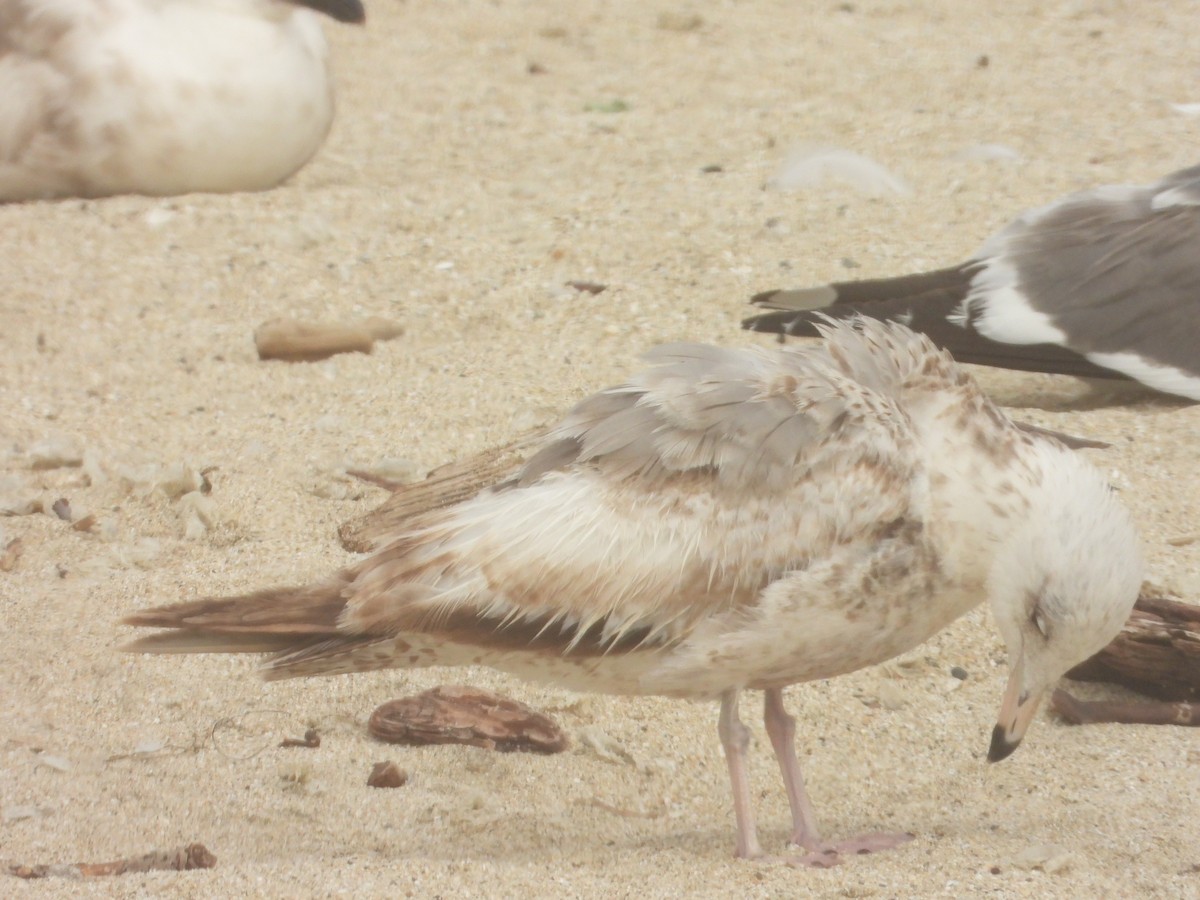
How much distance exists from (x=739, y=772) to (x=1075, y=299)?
103 inches

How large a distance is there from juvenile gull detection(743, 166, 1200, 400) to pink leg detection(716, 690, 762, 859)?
6.46ft

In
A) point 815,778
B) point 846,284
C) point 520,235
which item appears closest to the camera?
point 815,778

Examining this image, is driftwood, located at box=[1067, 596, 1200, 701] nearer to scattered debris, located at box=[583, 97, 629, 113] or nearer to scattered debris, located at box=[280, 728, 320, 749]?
scattered debris, located at box=[280, 728, 320, 749]

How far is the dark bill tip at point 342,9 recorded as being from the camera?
21.6 feet

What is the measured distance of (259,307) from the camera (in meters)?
5.27

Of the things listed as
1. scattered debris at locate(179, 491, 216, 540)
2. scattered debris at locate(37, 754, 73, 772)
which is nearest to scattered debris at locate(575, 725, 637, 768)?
scattered debris at locate(37, 754, 73, 772)

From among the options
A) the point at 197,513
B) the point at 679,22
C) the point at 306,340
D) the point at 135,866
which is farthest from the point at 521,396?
the point at 679,22

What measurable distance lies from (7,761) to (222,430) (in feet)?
5.50

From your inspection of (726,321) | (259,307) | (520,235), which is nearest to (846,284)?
(726,321)

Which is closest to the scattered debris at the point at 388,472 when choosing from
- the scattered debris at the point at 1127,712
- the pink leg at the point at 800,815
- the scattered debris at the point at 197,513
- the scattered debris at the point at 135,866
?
the scattered debris at the point at 197,513

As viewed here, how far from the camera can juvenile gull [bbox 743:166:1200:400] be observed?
4762 millimetres

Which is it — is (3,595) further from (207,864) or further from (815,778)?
(815,778)

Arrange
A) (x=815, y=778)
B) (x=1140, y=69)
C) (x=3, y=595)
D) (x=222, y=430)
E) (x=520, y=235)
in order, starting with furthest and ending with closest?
(x=1140, y=69), (x=520, y=235), (x=222, y=430), (x=3, y=595), (x=815, y=778)

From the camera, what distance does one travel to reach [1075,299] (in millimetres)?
4895
